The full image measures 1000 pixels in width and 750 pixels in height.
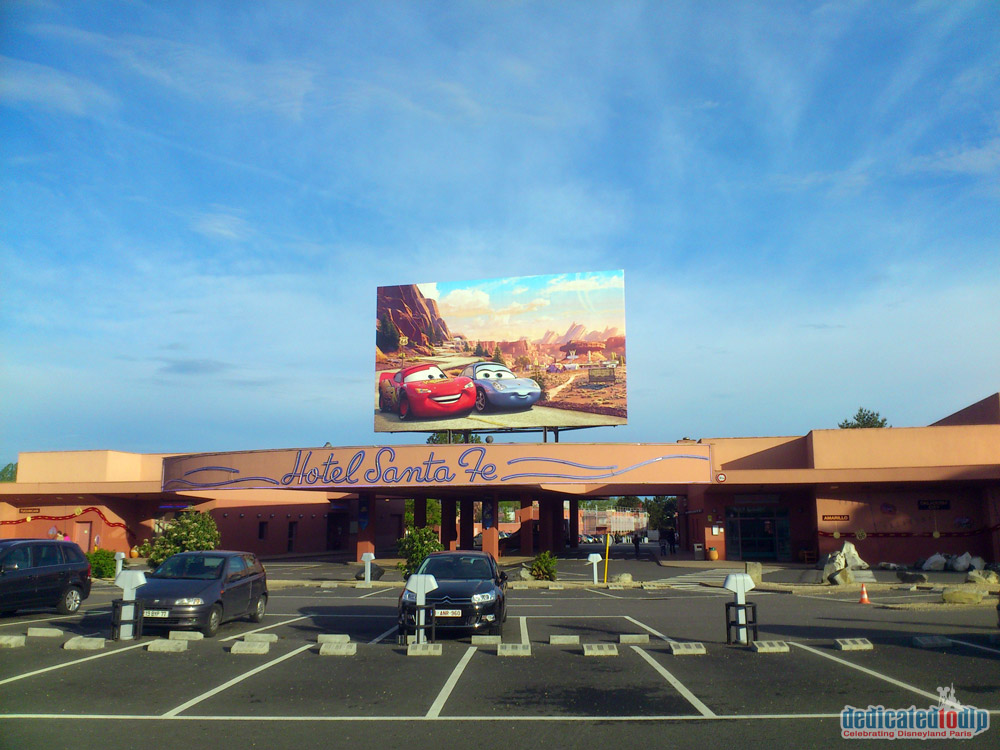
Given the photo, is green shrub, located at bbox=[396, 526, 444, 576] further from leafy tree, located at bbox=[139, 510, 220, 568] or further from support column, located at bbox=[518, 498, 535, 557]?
support column, located at bbox=[518, 498, 535, 557]

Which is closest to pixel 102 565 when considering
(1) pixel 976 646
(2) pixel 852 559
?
(1) pixel 976 646

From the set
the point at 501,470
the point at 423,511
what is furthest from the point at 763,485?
the point at 423,511

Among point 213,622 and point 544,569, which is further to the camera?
point 544,569

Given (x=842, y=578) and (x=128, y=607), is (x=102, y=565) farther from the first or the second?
(x=842, y=578)

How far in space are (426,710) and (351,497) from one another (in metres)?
45.8

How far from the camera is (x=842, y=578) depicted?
24812 mm

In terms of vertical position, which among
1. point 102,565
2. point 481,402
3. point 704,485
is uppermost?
point 481,402

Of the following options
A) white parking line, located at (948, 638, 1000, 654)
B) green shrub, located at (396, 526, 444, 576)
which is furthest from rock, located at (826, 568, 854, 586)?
white parking line, located at (948, 638, 1000, 654)

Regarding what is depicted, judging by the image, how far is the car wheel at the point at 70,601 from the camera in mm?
16234

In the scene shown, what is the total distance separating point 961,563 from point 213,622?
90.5ft

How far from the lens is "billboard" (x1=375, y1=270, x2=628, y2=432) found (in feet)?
118

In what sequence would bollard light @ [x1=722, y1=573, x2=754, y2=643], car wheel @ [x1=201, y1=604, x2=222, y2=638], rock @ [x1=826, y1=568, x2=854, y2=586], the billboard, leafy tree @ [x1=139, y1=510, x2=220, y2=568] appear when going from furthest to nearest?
the billboard
leafy tree @ [x1=139, y1=510, x2=220, y2=568]
rock @ [x1=826, y1=568, x2=854, y2=586]
car wheel @ [x1=201, y1=604, x2=222, y2=638]
bollard light @ [x1=722, y1=573, x2=754, y2=643]

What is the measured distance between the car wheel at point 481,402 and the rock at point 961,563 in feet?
66.0

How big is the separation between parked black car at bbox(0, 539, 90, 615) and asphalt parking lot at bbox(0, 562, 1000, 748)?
77cm
